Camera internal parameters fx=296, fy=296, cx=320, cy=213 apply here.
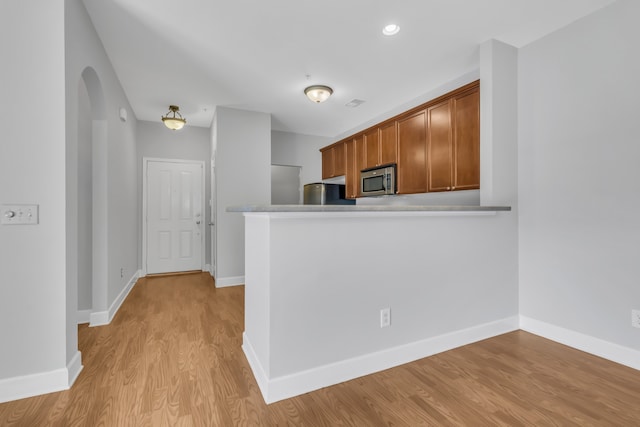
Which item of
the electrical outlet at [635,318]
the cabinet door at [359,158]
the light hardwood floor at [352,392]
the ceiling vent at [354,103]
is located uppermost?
the ceiling vent at [354,103]

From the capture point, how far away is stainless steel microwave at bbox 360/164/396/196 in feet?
13.0

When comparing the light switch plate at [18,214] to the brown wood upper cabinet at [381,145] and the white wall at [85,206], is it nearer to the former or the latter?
the white wall at [85,206]

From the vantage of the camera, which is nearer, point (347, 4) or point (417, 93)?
point (347, 4)

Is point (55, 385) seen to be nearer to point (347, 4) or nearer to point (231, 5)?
point (231, 5)

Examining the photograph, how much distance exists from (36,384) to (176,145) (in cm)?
410

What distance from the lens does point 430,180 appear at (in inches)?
134

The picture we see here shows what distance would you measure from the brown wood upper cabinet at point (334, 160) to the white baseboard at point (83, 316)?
3913 millimetres

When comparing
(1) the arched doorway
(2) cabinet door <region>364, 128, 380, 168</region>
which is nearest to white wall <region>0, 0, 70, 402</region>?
(1) the arched doorway

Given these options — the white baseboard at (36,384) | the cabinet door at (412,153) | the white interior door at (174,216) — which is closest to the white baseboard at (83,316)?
the white baseboard at (36,384)

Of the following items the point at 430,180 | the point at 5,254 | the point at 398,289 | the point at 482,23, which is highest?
the point at 482,23

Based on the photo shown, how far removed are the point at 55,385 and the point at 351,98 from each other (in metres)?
3.95

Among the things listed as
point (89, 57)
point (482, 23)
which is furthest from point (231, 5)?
point (482, 23)

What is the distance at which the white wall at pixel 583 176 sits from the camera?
2076mm

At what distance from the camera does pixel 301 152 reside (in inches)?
226
